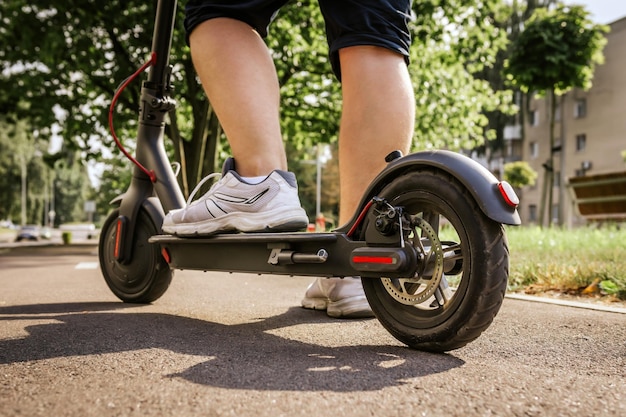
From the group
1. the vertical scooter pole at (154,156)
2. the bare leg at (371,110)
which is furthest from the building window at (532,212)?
the bare leg at (371,110)

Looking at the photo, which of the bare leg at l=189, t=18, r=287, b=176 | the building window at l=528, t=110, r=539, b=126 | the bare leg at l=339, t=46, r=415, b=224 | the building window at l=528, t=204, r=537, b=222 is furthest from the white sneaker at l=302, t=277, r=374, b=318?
the building window at l=528, t=204, r=537, b=222

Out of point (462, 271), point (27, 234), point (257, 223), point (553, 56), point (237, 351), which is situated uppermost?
point (553, 56)

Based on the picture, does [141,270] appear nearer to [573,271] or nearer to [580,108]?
[573,271]

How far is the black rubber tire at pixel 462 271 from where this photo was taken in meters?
1.65

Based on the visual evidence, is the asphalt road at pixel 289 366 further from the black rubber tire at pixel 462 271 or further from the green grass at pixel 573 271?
the green grass at pixel 573 271

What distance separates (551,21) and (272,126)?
14886 millimetres

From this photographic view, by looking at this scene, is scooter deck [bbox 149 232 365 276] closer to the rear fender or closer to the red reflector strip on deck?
the red reflector strip on deck

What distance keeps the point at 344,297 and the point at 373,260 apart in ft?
2.18

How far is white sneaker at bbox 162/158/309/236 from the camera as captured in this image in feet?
6.95

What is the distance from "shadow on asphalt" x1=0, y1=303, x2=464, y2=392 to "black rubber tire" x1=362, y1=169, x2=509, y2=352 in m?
0.06

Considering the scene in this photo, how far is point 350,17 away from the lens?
7.24 feet

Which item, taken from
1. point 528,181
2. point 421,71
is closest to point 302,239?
point 421,71

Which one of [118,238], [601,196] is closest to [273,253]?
[118,238]

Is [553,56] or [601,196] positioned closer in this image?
[601,196]
